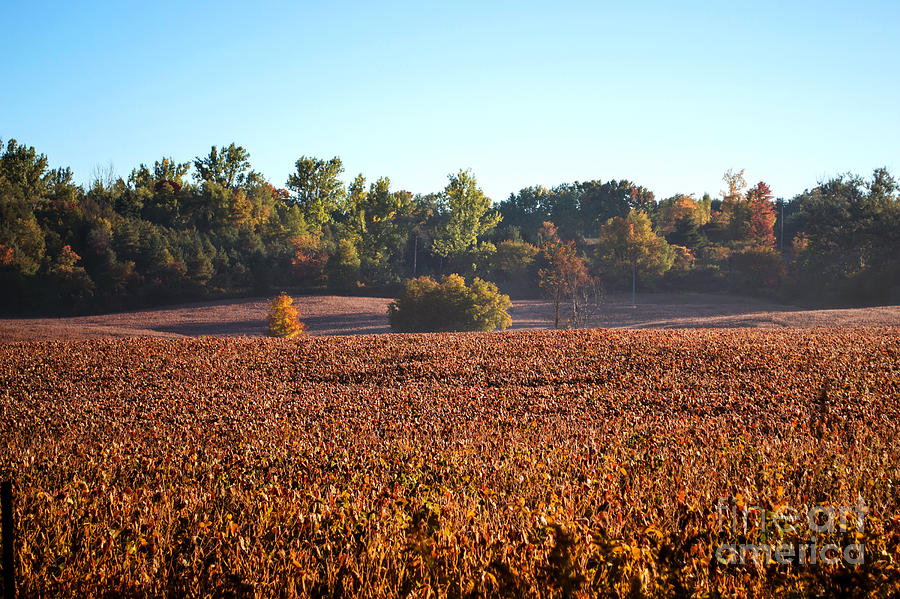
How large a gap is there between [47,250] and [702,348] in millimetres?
45292

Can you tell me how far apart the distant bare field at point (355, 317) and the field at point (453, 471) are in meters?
16.1

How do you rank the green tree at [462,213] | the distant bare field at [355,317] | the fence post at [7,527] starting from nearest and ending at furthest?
the fence post at [7,527], the distant bare field at [355,317], the green tree at [462,213]

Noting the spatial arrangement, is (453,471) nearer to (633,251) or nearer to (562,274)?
(562,274)

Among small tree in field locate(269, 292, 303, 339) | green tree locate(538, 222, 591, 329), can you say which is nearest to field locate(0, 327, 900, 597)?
small tree in field locate(269, 292, 303, 339)

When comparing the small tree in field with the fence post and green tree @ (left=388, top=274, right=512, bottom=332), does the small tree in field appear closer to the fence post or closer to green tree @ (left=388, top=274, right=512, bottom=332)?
green tree @ (left=388, top=274, right=512, bottom=332)

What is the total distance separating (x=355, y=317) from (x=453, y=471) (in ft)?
102

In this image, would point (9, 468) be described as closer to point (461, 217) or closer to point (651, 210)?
point (461, 217)

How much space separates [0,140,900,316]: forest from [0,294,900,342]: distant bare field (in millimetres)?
2556

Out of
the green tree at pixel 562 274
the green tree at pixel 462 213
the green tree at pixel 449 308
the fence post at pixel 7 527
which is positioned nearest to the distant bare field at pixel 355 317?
the green tree at pixel 562 274

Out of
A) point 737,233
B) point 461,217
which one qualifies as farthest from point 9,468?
point 737,233

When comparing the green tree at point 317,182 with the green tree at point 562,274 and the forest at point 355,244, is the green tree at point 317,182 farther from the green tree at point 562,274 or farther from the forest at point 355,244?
the green tree at point 562,274

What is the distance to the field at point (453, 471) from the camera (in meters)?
2.80

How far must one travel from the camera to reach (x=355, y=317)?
35.2 m

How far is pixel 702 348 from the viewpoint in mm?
11008
